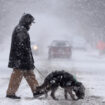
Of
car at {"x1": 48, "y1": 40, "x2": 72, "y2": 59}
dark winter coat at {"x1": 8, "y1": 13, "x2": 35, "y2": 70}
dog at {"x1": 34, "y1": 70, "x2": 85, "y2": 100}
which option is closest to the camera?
dog at {"x1": 34, "y1": 70, "x2": 85, "y2": 100}

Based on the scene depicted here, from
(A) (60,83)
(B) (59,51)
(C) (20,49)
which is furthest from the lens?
(B) (59,51)

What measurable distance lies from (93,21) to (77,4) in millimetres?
3778

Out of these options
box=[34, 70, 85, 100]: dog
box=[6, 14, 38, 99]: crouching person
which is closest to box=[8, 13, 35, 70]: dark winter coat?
box=[6, 14, 38, 99]: crouching person

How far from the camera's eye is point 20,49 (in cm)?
1021

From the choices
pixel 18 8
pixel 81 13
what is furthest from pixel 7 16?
pixel 81 13

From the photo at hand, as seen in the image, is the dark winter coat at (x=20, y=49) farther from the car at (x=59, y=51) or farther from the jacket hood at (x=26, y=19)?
the car at (x=59, y=51)

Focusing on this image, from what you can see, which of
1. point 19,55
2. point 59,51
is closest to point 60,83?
point 19,55

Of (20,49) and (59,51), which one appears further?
(59,51)

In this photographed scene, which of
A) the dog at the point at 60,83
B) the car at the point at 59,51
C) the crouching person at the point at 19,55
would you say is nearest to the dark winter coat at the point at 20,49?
the crouching person at the point at 19,55

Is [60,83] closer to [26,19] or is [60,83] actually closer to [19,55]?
[19,55]

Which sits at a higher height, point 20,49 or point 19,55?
point 20,49

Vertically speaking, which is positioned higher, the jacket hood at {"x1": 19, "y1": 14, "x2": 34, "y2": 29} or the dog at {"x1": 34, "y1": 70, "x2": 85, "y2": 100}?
the jacket hood at {"x1": 19, "y1": 14, "x2": 34, "y2": 29}

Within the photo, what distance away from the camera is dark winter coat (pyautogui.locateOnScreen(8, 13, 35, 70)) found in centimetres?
1016

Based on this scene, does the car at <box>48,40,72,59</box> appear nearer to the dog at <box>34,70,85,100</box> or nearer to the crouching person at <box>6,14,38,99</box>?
the crouching person at <box>6,14,38,99</box>
